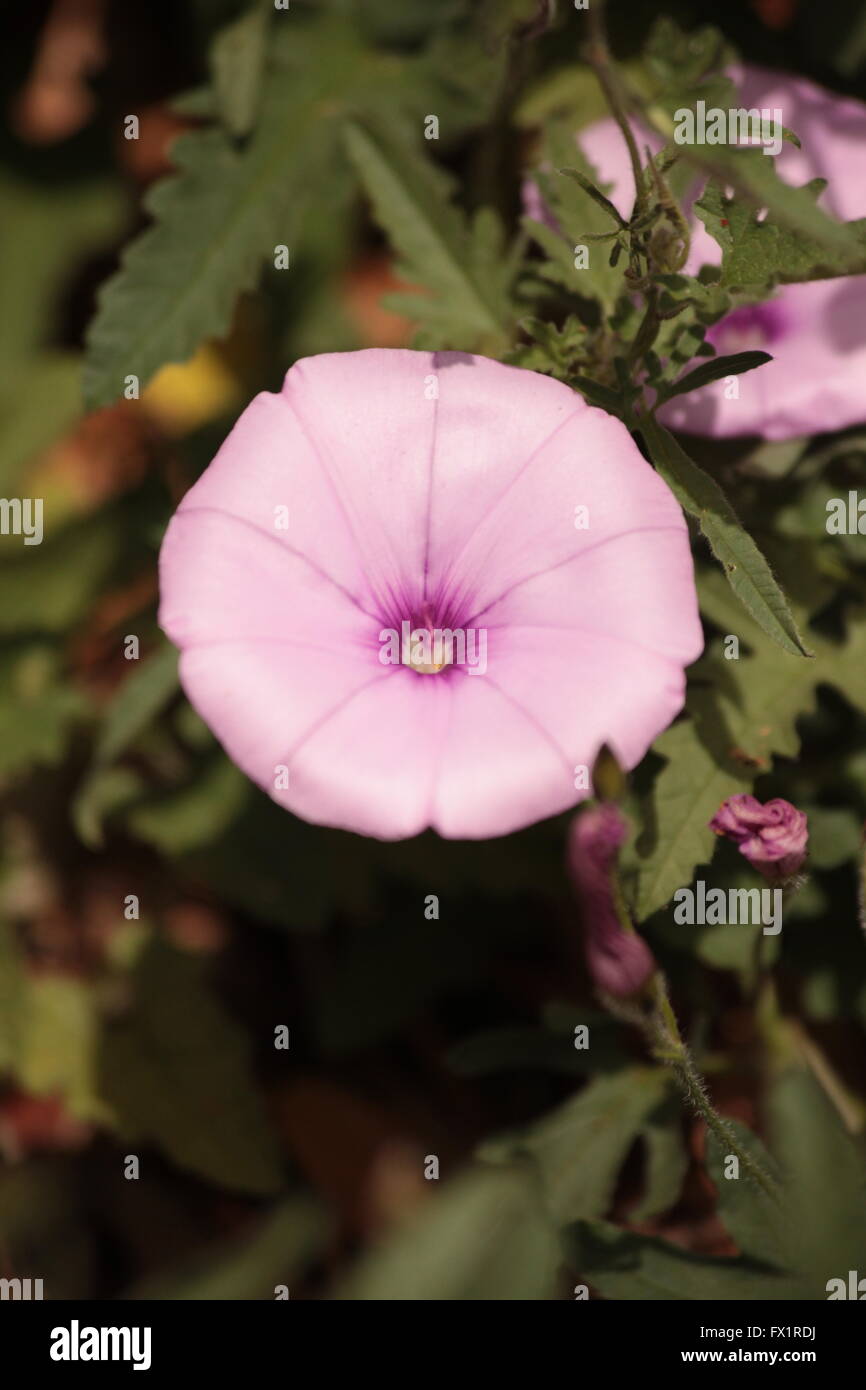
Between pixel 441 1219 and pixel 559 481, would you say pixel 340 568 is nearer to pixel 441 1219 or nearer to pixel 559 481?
pixel 559 481

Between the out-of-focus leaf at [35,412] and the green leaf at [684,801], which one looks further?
the out-of-focus leaf at [35,412]

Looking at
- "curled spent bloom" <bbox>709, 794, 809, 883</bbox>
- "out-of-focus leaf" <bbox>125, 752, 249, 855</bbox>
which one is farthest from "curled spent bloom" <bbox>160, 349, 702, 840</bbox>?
"out-of-focus leaf" <bbox>125, 752, 249, 855</bbox>

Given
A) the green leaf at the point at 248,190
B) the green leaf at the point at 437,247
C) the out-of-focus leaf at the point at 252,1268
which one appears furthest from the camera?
the green leaf at the point at 248,190

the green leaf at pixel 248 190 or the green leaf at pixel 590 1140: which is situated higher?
the green leaf at pixel 248 190

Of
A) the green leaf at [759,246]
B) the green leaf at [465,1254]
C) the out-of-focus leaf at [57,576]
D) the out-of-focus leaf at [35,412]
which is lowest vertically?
the green leaf at [465,1254]

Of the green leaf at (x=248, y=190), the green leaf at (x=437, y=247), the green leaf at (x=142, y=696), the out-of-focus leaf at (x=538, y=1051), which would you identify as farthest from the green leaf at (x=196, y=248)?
the out-of-focus leaf at (x=538, y=1051)

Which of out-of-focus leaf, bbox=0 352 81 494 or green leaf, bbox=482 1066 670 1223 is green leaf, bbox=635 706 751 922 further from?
out-of-focus leaf, bbox=0 352 81 494

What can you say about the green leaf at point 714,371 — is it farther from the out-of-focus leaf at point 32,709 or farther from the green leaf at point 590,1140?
the out-of-focus leaf at point 32,709

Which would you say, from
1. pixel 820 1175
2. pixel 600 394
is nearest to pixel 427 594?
pixel 600 394

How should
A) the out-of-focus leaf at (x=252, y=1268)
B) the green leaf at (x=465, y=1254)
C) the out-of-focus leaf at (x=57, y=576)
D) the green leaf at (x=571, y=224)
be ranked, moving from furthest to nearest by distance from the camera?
the out-of-focus leaf at (x=57, y=576), the green leaf at (x=571, y=224), the out-of-focus leaf at (x=252, y=1268), the green leaf at (x=465, y=1254)

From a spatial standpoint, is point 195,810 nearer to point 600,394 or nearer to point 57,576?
point 57,576
